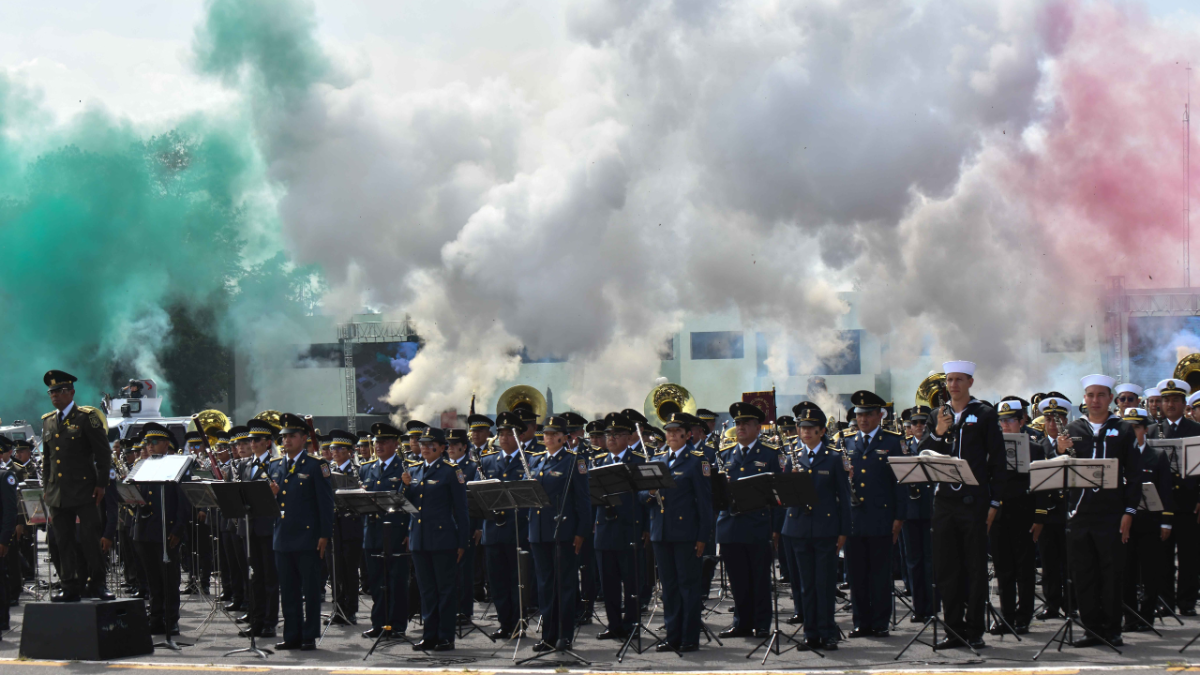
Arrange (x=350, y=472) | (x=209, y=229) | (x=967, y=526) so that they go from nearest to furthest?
(x=967, y=526) < (x=350, y=472) < (x=209, y=229)

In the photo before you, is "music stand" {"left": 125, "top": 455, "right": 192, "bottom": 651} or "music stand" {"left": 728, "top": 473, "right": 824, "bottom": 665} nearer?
"music stand" {"left": 728, "top": 473, "right": 824, "bottom": 665}

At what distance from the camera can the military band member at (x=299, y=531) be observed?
10.5 meters

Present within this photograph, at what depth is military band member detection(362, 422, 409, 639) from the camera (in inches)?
429

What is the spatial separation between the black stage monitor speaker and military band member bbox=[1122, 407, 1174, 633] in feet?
30.1

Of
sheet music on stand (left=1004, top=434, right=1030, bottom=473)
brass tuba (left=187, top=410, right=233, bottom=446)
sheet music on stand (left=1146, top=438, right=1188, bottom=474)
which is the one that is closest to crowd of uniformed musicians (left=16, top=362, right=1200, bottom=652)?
sheet music on stand (left=1146, top=438, right=1188, bottom=474)

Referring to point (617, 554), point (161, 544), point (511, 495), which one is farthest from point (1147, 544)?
point (161, 544)

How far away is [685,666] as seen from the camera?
914 cm

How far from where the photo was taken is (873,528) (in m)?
10.2

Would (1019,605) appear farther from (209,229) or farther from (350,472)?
(209,229)

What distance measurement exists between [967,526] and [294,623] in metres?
6.29

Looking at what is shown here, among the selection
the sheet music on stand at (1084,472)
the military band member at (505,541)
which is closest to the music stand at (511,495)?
the military band member at (505,541)

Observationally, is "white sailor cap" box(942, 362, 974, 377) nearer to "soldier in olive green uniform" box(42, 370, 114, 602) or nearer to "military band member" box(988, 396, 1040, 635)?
"military band member" box(988, 396, 1040, 635)

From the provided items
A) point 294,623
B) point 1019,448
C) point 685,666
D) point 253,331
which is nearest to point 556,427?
point 685,666

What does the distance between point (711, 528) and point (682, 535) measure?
44cm
